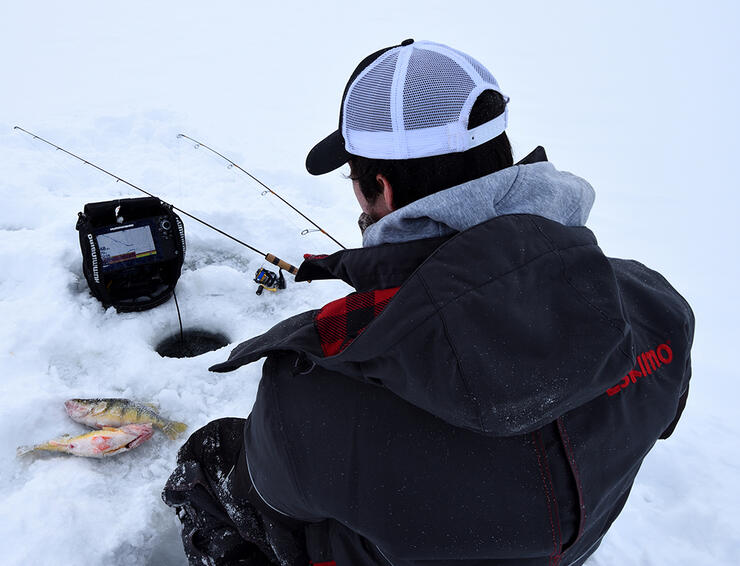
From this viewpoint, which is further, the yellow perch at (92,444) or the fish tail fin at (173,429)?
the fish tail fin at (173,429)

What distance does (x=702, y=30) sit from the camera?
11.7 meters

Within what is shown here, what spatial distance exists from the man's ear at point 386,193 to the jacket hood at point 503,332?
32cm

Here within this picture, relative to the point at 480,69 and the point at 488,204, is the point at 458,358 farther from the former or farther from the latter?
the point at 480,69

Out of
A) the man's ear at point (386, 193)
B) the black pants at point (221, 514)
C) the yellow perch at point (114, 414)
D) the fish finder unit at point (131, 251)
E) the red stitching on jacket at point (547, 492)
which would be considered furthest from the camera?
the fish finder unit at point (131, 251)

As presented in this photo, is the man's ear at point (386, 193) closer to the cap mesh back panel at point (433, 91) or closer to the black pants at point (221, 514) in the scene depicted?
the cap mesh back panel at point (433, 91)

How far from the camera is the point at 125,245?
3.02 meters

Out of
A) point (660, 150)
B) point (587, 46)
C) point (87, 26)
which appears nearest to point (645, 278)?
point (660, 150)

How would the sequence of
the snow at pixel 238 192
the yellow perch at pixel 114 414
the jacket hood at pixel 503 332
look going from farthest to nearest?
the yellow perch at pixel 114 414 < the snow at pixel 238 192 < the jacket hood at pixel 503 332

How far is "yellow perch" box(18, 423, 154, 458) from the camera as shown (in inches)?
88.3

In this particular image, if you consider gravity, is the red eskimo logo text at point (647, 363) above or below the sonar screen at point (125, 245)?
above

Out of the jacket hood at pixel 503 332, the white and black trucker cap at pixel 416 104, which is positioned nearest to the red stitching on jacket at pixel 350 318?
the jacket hood at pixel 503 332

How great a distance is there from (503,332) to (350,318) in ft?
1.17

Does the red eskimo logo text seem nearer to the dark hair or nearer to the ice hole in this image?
the dark hair

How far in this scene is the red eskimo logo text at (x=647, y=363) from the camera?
101 cm
